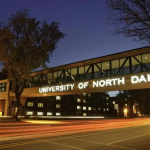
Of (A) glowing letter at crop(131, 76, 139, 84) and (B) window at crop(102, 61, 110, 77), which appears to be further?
(B) window at crop(102, 61, 110, 77)

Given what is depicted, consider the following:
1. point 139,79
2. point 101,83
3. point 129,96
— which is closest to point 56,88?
point 101,83

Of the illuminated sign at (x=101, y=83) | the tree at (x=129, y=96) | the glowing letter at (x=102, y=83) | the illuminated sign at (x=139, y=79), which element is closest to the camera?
the illuminated sign at (x=139, y=79)

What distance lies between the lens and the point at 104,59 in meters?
26.1

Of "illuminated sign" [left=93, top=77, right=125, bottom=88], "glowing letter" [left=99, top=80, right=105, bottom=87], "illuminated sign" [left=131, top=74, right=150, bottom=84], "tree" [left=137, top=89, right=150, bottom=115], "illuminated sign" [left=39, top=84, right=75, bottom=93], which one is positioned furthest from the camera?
"tree" [left=137, top=89, right=150, bottom=115]

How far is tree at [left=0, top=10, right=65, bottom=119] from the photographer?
967 inches

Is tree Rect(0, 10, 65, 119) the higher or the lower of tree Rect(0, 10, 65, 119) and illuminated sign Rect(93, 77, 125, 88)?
the higher

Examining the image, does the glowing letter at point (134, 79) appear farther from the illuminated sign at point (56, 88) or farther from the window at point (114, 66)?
the illuminated sign at point (56, 88)

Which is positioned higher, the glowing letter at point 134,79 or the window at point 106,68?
the window at point 106,68

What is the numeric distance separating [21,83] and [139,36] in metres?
20.1

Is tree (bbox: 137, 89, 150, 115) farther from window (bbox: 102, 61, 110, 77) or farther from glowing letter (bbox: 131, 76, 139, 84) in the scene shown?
glowing letter (bbox: 131, 76, 139, 84)

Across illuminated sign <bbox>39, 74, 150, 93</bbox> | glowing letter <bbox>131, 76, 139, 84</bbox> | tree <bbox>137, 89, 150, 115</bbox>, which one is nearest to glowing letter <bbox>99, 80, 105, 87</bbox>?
illuminated sign <bbox>39, 74, 150, 93</bbox>

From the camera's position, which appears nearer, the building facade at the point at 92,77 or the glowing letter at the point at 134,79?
the glowing letter at the point at 134,79

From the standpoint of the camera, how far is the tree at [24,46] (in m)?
24.6

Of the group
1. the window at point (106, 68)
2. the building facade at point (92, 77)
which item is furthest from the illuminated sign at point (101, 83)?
the window at point (106, 68)
